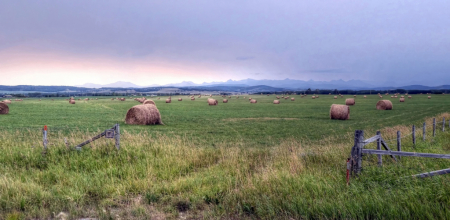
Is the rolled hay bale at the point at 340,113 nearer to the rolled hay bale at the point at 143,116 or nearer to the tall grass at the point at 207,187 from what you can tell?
the rolled hay bale at the point at 143,116

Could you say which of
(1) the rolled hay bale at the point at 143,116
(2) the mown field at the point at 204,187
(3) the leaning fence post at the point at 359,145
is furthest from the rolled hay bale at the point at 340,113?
(3) the leaning fence post at the point at 359,145

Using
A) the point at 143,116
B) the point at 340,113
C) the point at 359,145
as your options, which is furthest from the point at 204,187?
the point at 340,113

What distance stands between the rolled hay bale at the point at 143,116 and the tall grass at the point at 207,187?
1652 centimetres

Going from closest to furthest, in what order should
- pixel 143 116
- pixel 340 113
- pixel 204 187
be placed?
pixel 204 187
pixel 143 116
pixel 340 113

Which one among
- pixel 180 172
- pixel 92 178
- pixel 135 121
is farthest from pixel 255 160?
pixel 135 121

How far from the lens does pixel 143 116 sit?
86.0 ft

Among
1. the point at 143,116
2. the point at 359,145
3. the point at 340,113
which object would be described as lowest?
the point at 340,113

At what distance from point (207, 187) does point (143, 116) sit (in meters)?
20.5

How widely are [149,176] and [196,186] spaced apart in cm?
149

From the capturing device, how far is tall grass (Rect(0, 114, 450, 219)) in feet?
18.6

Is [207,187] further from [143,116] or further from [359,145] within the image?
[143,116]

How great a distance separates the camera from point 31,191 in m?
6.59

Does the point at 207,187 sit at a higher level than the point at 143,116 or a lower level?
higher

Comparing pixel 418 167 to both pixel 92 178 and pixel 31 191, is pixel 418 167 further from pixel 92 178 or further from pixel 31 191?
pixel 31 191
